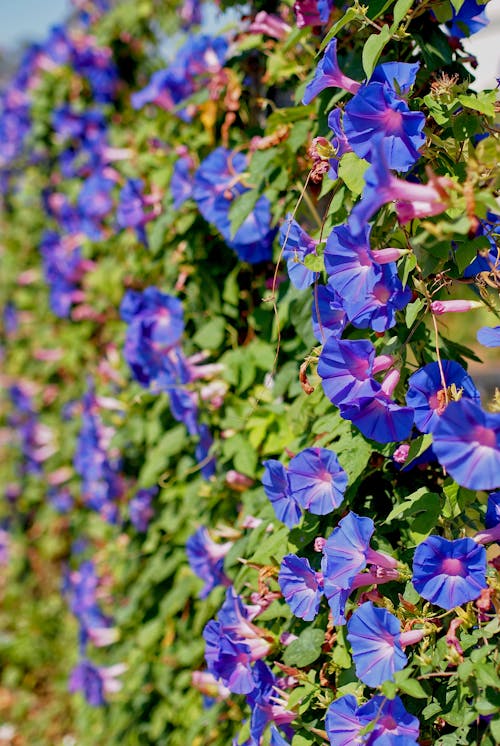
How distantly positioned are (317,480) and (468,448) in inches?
16.0

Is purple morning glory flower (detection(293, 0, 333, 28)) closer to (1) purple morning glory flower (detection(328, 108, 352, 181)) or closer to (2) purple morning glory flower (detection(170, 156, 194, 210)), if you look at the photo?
(1) purple morning glory flower (detection(328, 108, 352, 181))

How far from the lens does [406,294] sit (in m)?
1.16

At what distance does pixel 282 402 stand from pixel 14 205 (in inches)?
117

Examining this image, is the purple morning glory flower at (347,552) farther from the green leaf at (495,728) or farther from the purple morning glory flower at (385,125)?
the purple morning glory flower at (385,125)

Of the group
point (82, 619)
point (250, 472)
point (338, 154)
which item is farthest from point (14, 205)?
point (338, 154)

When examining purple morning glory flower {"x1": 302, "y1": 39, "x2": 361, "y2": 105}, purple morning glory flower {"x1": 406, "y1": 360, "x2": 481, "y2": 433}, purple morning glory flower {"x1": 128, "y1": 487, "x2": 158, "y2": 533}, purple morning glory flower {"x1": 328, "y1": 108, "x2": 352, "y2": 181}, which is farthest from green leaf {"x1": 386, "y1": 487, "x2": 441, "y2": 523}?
purple morning glory flower {"x1": 128, "y1": 487, "x2": 158, "y2": 533}

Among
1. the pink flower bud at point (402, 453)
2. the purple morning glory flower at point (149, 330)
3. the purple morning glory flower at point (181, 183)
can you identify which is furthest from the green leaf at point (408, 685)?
the purple morning glory flower at point (181, 183)

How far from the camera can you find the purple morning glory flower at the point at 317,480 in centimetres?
125

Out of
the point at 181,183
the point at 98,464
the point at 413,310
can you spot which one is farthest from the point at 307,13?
the point at 98,464

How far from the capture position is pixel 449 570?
1062 millimetres

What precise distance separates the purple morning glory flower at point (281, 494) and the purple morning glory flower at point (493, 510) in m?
0.34

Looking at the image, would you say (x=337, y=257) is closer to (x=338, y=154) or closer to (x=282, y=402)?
(x=338, y=154)

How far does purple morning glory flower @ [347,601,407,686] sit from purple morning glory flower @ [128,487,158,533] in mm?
1323

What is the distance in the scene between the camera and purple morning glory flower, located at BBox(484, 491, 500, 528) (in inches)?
44.6
